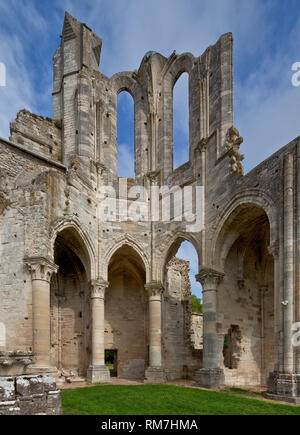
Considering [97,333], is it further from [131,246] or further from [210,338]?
[210,338]

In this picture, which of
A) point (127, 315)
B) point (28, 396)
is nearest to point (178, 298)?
point (127, 315)

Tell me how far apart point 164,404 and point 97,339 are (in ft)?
19.1

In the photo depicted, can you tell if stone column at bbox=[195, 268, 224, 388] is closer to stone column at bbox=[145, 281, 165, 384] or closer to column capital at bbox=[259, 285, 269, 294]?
stone column at bbox=[145, 281, 165, 384]

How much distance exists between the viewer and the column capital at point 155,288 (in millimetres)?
14617

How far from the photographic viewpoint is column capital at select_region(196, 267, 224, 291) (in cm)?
1284

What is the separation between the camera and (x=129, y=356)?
655 inches

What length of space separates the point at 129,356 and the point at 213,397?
7741 millimetres

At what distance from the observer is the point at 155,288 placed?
14.6 m

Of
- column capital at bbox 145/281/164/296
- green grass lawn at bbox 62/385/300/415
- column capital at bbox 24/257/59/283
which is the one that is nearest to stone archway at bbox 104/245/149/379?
column capital at bbox 145/281/164/296

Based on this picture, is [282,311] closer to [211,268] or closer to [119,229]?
[211,268]

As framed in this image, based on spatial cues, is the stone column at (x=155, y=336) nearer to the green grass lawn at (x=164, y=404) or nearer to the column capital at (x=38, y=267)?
the green grass lawn at (x=164, y=404)

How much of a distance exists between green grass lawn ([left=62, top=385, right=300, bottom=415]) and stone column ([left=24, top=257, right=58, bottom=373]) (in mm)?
1101

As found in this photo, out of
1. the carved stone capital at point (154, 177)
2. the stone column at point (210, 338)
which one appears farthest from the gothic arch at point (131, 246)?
the carved stone capital at point (154, 177)

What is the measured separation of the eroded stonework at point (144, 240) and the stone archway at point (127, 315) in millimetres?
55
